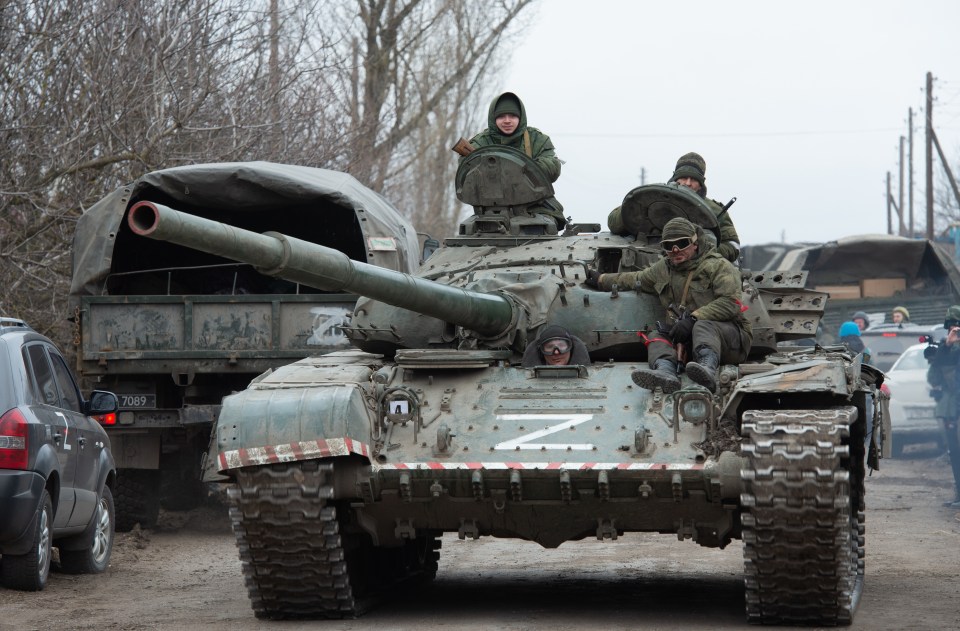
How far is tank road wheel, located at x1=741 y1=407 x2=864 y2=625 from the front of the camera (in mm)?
8586

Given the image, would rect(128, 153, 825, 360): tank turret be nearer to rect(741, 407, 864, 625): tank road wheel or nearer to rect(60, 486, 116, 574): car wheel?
rect(741, 407, 864, 625): tank road wheel

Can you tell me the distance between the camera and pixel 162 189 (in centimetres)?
1411

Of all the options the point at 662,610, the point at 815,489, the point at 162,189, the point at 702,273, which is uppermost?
the point at 162,189

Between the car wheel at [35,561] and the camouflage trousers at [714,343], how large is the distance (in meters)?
3.89

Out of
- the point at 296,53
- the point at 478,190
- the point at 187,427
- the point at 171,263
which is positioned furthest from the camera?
the point at 296,53

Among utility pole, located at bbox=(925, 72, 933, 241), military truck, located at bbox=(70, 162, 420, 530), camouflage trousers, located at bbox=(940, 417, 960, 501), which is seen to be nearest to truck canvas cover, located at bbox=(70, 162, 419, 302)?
military truck, located at bbox=(70, 162, 420, 530)

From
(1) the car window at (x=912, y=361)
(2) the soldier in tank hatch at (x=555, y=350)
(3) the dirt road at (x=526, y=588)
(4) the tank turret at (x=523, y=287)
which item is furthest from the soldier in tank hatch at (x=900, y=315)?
(2) the soldier in tank hatch at (x=555, y=350)

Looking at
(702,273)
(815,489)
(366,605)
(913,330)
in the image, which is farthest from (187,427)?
(913,330)

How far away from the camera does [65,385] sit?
11453 mm

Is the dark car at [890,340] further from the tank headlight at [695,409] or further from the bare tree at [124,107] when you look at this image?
the tank headlight at [695,409]

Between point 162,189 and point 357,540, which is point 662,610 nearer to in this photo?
point 357,540

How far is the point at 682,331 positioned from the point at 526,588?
2.28 m

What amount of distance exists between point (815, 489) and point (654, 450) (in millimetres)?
982

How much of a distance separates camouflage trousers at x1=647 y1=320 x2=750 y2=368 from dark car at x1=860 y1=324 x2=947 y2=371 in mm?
13262
